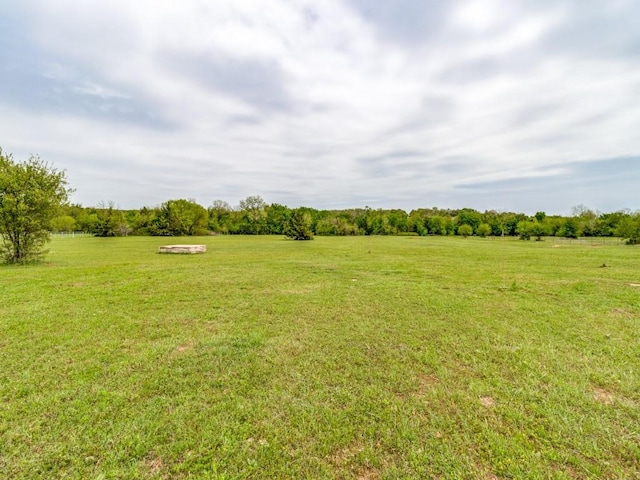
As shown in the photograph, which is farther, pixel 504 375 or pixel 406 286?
pixel 406 286

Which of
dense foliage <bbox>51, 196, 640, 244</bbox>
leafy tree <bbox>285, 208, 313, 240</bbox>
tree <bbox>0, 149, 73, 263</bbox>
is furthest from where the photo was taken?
dense foliage <bbox>51, 196, 640, 244</bbox>

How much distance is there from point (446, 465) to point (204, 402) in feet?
8.06

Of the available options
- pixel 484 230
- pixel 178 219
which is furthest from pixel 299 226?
pixel 484 230

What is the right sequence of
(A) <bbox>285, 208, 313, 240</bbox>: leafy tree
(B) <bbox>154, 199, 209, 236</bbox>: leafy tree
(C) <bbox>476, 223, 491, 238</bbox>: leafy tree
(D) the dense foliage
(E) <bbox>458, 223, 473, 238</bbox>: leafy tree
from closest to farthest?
(A) <bbox>285, 208, 313, 240</bbox>: leafy tree
(D) the dense foliage
(B) <bbox>154, 199, 209, 236</bbox>: leafy tree
(C) <bbox>476, 223, 491, 238</bbox>: leafy tree
(E) <bbox>458, 223, 473, 238</bbox>: leafy tree

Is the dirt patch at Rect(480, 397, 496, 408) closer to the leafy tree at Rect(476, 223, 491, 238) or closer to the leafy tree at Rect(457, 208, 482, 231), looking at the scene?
the leafy tree at Rect(476, 223, 491, 238)

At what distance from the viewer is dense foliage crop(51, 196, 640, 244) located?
183 feet

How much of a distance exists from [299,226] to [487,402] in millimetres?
41049

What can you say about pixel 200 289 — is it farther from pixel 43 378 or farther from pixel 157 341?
pixel 43 378

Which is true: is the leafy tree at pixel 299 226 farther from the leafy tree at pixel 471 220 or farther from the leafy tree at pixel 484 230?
the leafy tree at pixel 471 220

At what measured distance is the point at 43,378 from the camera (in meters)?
3.53

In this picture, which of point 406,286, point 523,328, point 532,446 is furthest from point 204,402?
point 406,286

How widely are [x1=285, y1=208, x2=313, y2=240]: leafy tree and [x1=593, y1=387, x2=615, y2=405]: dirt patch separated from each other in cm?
4053

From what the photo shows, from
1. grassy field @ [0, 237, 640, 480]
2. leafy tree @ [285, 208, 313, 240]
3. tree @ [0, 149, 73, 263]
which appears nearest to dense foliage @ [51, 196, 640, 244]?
leafy tree @ [285, 208, 313, 240]

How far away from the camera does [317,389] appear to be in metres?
3.41
